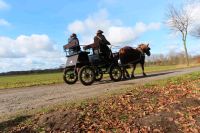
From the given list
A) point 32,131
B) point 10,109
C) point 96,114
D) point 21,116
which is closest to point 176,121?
point 96,114

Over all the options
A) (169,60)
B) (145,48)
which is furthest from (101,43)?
(169,60)

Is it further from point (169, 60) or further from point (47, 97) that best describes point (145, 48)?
point (169, 60)

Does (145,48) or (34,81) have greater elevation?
(145,48)

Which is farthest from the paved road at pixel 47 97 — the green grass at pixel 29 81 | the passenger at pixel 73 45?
the green grass at pixel 29 81

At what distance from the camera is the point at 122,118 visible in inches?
349

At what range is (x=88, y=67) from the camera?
18.8 meters

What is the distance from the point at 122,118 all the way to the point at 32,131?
2073 mm

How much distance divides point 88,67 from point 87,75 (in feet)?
1.33

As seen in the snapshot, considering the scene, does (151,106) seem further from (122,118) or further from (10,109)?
(10,109)

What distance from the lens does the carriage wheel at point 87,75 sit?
1855cm

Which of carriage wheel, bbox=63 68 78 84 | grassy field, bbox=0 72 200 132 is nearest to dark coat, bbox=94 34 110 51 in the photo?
carriage wheel, bbox=63 68 78 84

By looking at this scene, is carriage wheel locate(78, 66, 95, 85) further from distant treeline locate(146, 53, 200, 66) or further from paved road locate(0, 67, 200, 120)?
distant treeline locate(146, 53, 200, 66)

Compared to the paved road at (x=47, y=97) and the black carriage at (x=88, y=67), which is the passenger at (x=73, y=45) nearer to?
the black carriage at (x=88, y=67)

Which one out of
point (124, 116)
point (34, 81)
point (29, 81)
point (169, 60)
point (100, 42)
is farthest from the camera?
point (169, 60)
